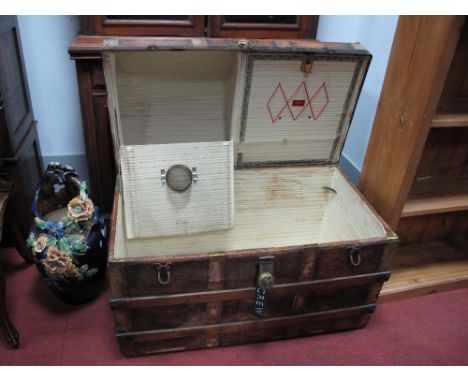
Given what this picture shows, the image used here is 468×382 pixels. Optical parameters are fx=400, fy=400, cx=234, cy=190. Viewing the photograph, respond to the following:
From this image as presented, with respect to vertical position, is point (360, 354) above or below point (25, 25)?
below

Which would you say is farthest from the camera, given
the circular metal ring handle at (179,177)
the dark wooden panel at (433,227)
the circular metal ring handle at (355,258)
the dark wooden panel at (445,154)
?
the dark wooden panel at (433,227)

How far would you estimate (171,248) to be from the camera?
62.5 inches

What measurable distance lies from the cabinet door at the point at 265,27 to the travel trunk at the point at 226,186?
361mm

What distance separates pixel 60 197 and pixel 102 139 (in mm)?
287

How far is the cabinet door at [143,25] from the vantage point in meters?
1.54

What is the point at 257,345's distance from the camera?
55.5 inches

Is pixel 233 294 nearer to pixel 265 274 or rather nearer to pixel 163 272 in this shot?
pixel 265 274

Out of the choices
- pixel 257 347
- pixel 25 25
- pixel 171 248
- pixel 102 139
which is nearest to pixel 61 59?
pixel 25 25

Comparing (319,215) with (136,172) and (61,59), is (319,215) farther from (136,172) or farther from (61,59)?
(61,59)

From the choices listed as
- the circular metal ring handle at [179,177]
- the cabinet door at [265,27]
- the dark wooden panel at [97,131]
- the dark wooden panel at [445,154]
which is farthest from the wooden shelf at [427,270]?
the dark wooden panel at [97,131]

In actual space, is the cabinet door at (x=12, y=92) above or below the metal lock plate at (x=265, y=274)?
above

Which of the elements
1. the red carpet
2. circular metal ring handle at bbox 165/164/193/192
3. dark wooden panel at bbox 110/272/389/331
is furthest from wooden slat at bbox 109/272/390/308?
circular metal ring handle at bbox 165/164/193/192

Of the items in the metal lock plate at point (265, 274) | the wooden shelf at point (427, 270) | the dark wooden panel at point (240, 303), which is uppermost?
the metal lock plate at point (265, 274)

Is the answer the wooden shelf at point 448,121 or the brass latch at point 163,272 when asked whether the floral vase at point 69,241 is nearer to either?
the brass latch at point 163,272
